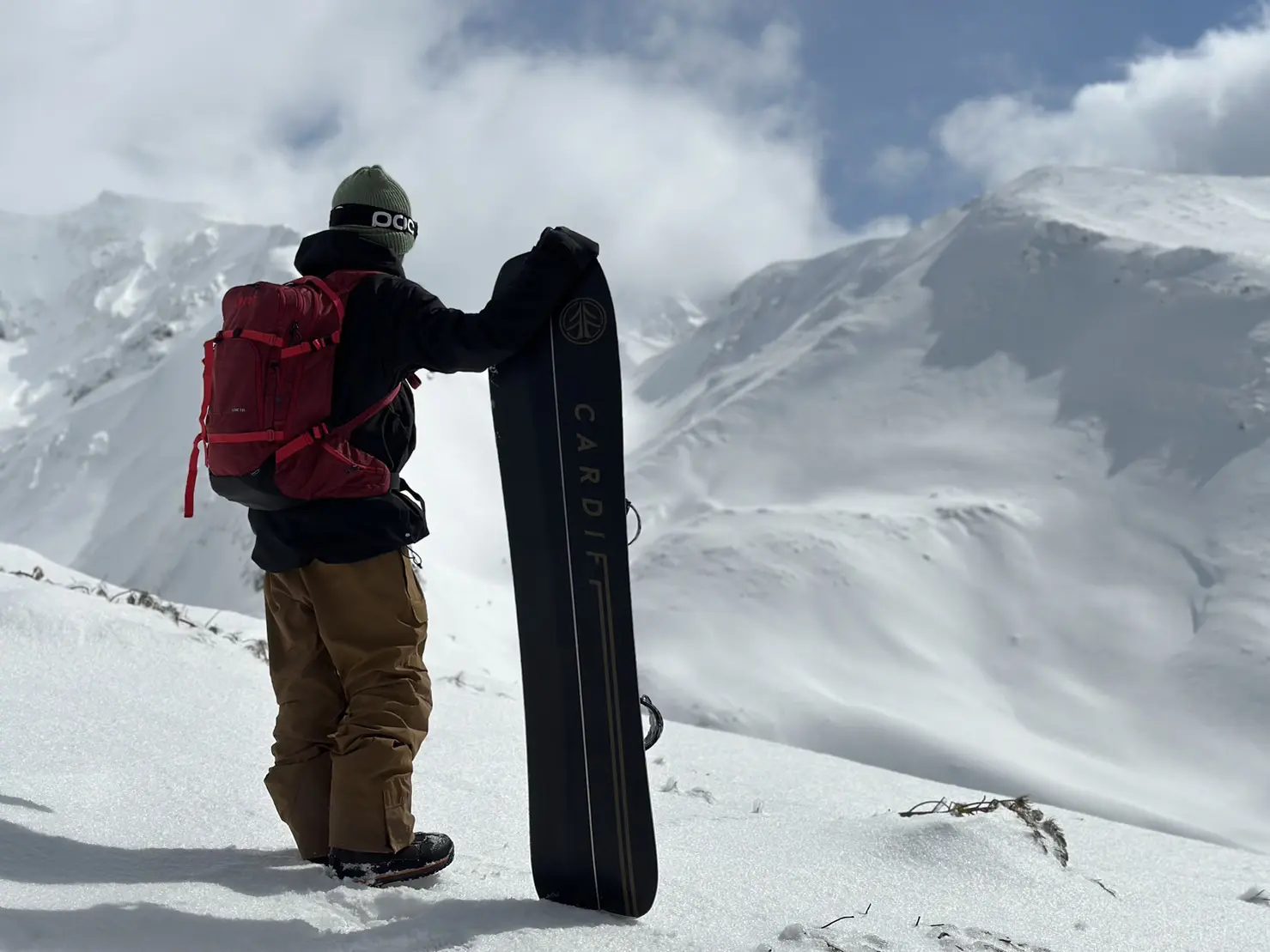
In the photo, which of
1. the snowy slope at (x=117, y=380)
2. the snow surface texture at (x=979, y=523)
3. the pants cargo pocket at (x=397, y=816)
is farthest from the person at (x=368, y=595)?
the snowy slope at (x=117, y=380)

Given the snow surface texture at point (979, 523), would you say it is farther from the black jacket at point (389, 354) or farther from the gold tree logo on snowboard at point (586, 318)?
the gold tree logo on snowboard at point (586, 318)

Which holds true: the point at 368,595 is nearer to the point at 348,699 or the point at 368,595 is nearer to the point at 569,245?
the point at 348,699

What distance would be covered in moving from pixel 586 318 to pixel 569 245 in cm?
17

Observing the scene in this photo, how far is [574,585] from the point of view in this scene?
234 centimetres

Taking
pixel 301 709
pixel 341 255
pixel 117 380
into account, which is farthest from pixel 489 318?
pixel 117 380

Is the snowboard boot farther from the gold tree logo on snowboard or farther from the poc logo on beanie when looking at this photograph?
the poc logo on beanie

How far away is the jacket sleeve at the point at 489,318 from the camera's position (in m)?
2.28

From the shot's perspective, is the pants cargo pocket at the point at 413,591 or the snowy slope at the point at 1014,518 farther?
the snowy slope at the point at 1014,518

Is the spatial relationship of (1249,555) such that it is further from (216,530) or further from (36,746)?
(216,530)

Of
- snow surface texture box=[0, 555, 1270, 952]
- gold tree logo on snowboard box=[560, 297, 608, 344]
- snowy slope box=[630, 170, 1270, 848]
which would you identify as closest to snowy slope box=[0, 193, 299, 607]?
snowy slope box=[630, 170, 1270, 848]

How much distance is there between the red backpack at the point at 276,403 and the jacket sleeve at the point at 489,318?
6.2 inches

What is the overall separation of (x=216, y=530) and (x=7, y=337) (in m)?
125

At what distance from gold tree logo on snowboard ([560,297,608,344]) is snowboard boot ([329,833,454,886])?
3.87 feet

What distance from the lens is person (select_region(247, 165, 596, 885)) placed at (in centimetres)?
228
